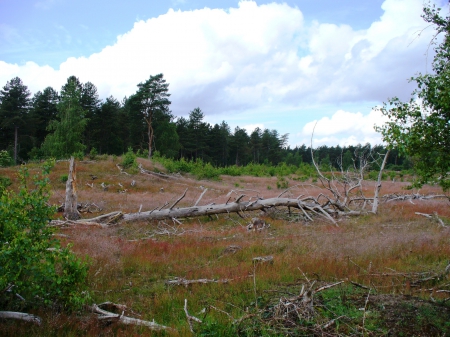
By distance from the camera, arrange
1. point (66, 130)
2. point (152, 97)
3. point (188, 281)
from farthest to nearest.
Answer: point (152, 97)
point (66, 130)
point (188, 281)

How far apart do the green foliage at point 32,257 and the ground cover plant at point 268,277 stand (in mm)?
324

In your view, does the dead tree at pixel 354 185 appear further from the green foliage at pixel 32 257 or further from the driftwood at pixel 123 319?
the green foliage at pixel 32 257

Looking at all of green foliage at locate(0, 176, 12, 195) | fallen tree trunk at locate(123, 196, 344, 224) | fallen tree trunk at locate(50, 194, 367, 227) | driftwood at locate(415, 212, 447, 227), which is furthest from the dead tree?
green foliage at locate(0, 176, 12, 195)

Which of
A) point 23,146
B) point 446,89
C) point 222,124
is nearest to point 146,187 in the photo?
point 446,89

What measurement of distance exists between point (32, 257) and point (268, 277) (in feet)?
13.9

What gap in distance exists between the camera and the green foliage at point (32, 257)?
13.9ft

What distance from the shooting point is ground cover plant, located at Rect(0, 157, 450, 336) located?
430cm

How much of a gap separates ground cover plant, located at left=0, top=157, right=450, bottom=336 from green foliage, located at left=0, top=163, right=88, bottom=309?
0.32 metres

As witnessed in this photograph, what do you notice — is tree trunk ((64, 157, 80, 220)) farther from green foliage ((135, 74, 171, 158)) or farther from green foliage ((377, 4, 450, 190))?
green foliage ((135, 74, 171, 158))

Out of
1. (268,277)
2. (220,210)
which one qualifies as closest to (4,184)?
(220,210)

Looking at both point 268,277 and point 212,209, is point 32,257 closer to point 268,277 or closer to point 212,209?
point 268,277

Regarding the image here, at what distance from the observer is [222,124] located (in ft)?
286

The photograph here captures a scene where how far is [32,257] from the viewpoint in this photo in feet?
14.2

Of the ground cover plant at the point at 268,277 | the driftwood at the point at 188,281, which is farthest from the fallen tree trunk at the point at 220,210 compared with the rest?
the driftwood at the point at 188,281
